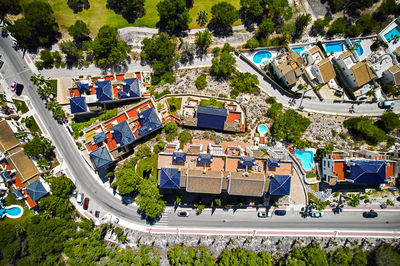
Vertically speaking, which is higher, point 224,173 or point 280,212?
point 224,173

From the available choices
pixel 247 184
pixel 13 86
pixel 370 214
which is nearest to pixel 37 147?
pixel 13 86

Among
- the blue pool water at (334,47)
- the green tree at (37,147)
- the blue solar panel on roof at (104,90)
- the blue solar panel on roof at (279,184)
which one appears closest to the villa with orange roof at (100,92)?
the blue solar panel on roof at (104,90)

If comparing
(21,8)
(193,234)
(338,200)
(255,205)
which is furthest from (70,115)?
(338,200)

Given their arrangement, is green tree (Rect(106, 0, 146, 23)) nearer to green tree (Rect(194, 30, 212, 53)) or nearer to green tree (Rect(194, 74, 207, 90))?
green tree (Rect(194, 30, 212, 53))

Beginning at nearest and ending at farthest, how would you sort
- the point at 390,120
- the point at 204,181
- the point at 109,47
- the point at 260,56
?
Answer: the point at 204,181 → the point at 390,120 → the point at 109,47 → the point at 260,56

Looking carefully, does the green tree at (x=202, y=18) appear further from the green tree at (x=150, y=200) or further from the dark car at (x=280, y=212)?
the dark car at (x=280, y=212)

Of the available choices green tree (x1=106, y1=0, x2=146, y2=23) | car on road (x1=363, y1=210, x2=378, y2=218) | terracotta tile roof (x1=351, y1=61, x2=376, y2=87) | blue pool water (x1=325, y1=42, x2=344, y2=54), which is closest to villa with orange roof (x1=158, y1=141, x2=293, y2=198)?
car on road (x1=363, y1=210, x2=378, y2=218)

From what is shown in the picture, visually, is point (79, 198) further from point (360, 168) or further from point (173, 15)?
point (360, 168)
